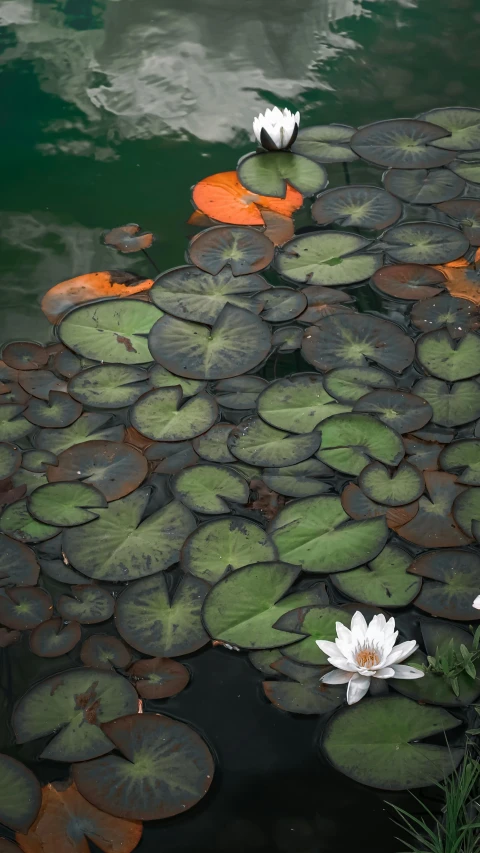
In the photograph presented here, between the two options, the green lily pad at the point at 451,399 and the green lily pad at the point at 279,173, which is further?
the green lily pad at the point at 279,173

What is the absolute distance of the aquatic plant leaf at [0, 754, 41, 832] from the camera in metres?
1.45

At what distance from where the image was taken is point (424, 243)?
102 inches

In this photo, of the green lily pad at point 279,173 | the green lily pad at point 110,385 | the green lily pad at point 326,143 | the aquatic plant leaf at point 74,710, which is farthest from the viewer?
the green lily pad at point 326,143

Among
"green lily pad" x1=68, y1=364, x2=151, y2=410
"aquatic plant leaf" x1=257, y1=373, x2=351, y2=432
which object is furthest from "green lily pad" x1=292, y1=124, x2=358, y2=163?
"green lily pad" x1=68, y1=364, x2=151, y2=410

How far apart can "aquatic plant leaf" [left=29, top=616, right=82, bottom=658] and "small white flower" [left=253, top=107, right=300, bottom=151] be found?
2014 millimetres

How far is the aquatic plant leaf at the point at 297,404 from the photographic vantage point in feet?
6.91

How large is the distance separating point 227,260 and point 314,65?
133 centimetres

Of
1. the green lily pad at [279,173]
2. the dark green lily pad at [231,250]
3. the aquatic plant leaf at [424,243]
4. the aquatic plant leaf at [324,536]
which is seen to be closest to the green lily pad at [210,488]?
the aquatic plant leaf at [324,536]

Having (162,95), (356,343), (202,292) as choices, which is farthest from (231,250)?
(162,95)

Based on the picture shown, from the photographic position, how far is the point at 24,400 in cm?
225

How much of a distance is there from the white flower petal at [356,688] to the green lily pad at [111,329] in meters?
1.15

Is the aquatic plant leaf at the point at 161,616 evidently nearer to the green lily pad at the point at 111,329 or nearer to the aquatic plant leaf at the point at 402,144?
the green lily pad at the point at 111,329

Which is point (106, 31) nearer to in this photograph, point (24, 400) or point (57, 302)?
point (57, 302)

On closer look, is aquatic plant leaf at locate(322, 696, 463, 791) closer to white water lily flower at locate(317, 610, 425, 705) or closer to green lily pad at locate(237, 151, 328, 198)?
white water lily flower at locate(317, 610, 425, 705)
